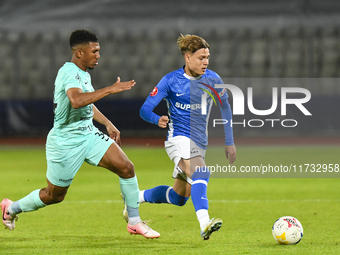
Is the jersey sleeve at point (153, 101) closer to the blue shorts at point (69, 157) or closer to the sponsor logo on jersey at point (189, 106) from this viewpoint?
the sponsor logo on jersey at point (189, 106)

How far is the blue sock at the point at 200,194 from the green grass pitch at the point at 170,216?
27 cm

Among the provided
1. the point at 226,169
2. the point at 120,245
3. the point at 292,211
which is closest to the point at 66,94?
the point at 120,245

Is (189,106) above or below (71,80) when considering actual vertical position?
below

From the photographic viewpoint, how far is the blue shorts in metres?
4.98

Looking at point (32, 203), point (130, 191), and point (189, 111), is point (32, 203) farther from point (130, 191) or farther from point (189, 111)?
point (189, 111)

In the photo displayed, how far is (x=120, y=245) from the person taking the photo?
499 cm

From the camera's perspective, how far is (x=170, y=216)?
6676 mm

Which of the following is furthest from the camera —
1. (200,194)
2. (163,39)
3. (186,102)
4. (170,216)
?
(163,39)

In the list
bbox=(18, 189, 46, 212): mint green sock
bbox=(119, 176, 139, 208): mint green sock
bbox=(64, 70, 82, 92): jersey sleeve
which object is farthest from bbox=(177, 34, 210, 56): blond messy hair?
bbox=(18, 189, 46, 212): mint green sock

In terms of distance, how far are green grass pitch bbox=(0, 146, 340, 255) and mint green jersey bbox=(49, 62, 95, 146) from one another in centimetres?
95

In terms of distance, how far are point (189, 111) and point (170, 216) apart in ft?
5.90

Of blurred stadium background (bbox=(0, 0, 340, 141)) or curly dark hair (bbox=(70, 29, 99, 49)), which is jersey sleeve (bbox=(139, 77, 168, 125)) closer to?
curly dark hair (bbox=(70, 29, 99, 49))

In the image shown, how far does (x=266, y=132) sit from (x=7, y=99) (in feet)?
26.2

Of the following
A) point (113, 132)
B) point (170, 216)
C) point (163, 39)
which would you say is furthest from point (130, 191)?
point (163, 39)
